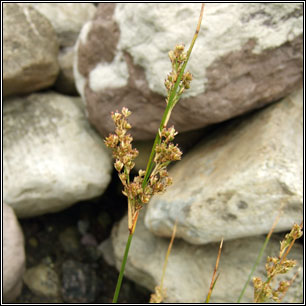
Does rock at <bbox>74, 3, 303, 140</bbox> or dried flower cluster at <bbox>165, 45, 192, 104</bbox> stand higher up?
dried flower cluster at <bbox>165, 45, 192, 104</bbox>

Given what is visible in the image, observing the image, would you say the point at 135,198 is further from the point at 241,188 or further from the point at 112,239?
the point at 112,239

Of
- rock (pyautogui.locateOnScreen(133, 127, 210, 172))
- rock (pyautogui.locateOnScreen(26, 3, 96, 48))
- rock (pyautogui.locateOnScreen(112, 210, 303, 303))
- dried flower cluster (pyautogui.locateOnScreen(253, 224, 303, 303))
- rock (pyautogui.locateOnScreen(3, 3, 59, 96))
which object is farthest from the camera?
rock (pyautogui.locateOnScreen(26, 3, 96, 48))

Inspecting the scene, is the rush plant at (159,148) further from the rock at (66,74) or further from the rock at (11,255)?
the rock at (66,74)

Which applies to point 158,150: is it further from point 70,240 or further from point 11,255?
point 70,240

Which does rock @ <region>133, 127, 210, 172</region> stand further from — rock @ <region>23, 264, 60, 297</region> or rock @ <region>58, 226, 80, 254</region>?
rock @ <region>23, 264, 60, 297</region>

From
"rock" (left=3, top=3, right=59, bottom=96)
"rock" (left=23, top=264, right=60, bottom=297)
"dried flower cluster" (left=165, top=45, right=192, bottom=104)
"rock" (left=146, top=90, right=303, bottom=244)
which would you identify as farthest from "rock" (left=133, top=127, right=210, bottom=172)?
"dried flower cluster" (left=165, top=45, right=192, bottom=104)

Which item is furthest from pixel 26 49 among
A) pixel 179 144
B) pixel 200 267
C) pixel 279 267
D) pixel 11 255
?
pixel 279 267

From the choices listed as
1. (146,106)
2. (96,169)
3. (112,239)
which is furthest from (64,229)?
(146,106)
